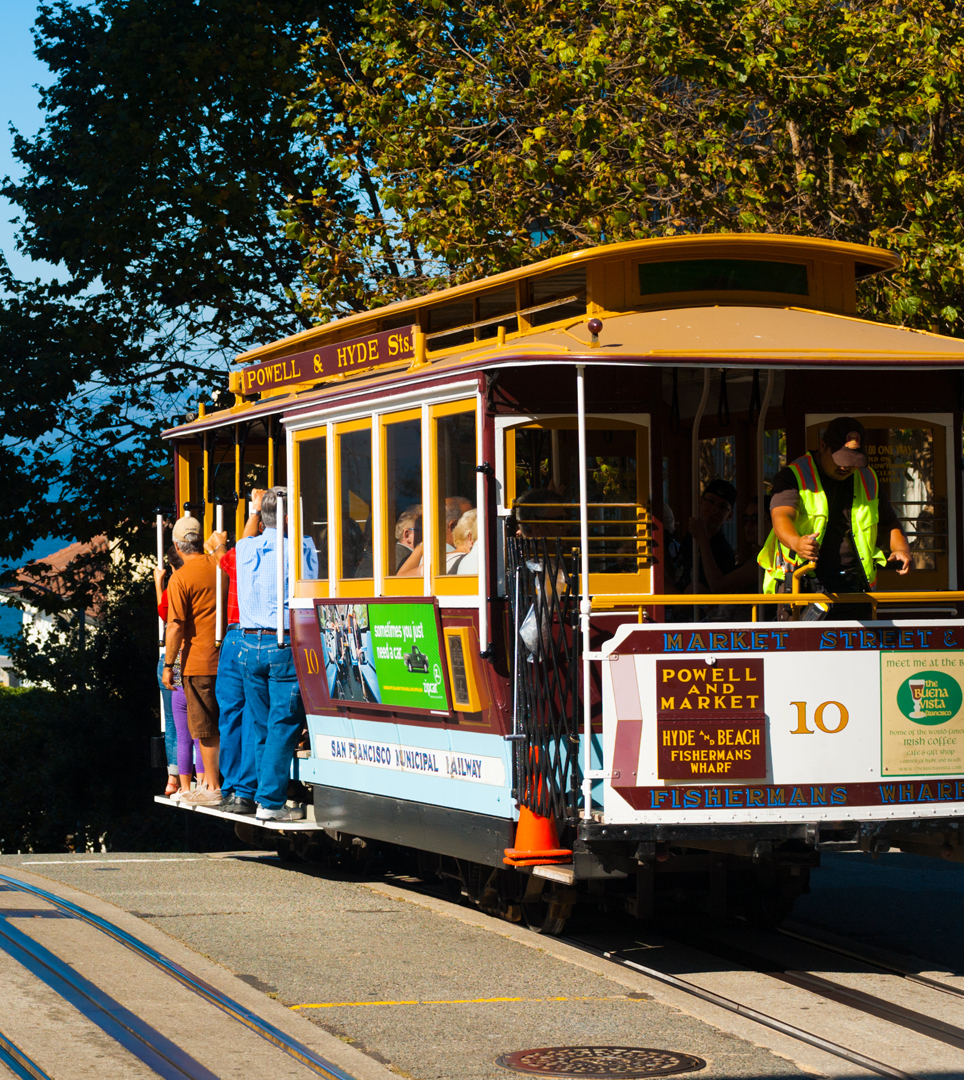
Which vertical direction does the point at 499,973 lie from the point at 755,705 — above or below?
below

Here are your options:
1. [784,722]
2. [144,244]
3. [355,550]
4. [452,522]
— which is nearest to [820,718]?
[784,722]

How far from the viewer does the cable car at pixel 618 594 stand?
7727 millimetres

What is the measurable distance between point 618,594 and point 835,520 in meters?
1.08

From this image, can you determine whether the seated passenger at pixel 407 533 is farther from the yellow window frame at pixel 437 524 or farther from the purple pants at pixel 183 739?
the purple pants at pixel 183 739

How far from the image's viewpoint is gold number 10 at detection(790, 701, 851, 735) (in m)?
7.80

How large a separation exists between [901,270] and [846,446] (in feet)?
18.6

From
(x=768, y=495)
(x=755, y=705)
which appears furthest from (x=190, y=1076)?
(x=768, y=495)

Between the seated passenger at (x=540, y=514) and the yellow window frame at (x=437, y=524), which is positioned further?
the yellow window frame at (x=437, y=524)

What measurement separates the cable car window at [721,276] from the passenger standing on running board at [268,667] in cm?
322

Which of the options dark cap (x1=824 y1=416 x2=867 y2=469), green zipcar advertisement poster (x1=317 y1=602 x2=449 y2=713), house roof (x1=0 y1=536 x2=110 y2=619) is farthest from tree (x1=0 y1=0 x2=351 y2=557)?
dark cap (x1=824 y1=416 x2=867 y2=469)

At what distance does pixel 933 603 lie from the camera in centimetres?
848

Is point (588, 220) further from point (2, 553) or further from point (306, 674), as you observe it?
point (2, 553)

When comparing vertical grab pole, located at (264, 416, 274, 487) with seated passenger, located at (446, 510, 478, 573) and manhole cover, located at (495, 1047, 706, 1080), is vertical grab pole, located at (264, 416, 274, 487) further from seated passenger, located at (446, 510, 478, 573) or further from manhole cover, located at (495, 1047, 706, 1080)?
manhole cover, located at (495, 1047, 706, 1080)

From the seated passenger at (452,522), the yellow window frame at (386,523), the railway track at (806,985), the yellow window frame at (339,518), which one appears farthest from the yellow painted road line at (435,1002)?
the yellow window frame at (339,518)
